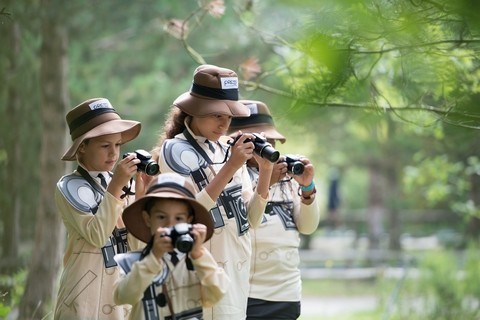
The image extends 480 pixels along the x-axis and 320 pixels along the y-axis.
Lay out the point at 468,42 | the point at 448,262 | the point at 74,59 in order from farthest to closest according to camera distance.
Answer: the point at 74,59 < the point at 448,262 < the point at 468,42

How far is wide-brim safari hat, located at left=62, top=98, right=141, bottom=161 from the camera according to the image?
4602 millimetres

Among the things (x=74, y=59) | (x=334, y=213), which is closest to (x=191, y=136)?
(x=74, y=59)

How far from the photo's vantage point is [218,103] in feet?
15.3

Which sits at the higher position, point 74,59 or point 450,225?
point 74,59

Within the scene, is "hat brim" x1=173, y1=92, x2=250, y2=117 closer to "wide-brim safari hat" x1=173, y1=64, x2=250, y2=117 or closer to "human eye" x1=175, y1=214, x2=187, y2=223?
"wide-brim safari hat" x1=173, y1=64, x2=250, y2=117

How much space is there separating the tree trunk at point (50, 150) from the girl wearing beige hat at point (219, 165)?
5248 millimetres

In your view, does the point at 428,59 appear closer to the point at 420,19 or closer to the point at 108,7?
the point at 420,19

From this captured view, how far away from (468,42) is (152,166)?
137cm

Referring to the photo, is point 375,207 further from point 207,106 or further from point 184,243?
point 184,243

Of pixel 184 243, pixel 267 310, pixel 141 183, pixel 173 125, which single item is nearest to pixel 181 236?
pixel 184 243

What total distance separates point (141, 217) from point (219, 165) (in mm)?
789

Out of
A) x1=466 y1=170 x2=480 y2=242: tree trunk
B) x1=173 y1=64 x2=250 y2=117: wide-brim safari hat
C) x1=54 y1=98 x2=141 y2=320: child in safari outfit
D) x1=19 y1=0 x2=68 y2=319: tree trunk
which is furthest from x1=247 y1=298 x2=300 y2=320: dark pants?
x1=466 y1=170 x2=480 y2=242: tree trunk

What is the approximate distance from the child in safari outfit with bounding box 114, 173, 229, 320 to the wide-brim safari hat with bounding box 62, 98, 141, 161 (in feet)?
2.47

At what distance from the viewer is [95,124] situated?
15.3 ft
